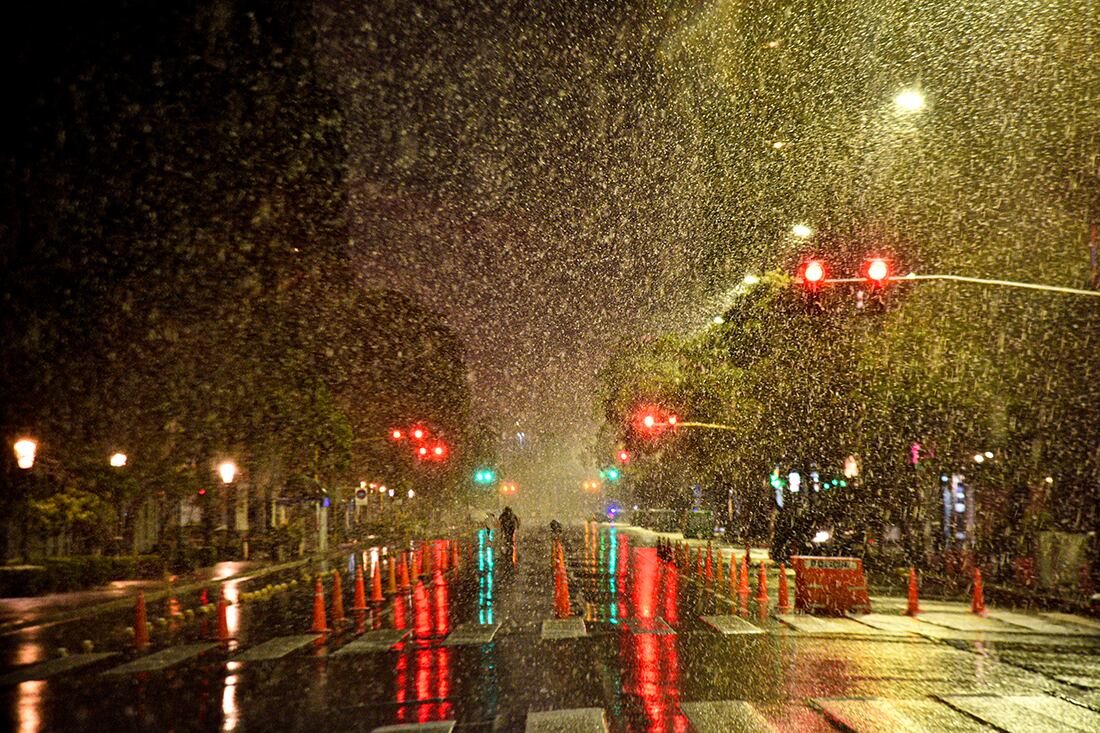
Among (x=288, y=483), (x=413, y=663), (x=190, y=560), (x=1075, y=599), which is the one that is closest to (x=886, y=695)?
(x=413, y=663)

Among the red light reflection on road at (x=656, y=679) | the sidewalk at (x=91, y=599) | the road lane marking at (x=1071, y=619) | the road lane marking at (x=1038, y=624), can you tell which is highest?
the red light reflection on road at (x=656, y=679)

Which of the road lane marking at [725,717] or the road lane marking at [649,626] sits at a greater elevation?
the road lane marking at [725,717]

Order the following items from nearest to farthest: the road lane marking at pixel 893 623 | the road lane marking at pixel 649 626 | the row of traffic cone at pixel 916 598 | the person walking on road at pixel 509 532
A: the road lane marking at pixel 649 626 < the road lane marking at pixel 893 623 < the row of traffic cone at pixel 916 598 < the person walking on road at pixel 509 532

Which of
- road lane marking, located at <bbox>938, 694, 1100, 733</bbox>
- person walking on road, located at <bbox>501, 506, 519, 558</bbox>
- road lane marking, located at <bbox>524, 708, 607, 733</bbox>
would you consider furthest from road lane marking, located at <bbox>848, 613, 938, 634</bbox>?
person walking on road, located at <bbox>501, 506, 519, 558</bbox>

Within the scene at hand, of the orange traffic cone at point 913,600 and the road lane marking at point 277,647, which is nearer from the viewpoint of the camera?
the road lane marking at point 277,647

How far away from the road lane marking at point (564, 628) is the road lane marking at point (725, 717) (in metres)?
5.60

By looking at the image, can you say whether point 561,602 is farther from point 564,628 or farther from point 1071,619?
point 1071,619

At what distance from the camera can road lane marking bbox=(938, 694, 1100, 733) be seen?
29.6 ft

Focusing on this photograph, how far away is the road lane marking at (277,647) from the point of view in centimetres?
1417

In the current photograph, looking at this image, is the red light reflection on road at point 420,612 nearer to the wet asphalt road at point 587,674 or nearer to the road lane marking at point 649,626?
the wet asphalt road at point 587,674

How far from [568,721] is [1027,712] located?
4540 millimetres

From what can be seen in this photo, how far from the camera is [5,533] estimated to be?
30500 millimetres

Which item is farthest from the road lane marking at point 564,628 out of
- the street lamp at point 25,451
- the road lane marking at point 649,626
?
the street lamp at point 25,451

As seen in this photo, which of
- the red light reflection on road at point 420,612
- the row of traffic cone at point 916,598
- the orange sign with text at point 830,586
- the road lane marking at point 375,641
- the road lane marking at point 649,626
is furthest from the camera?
the row of traffic cone at point 916,598
